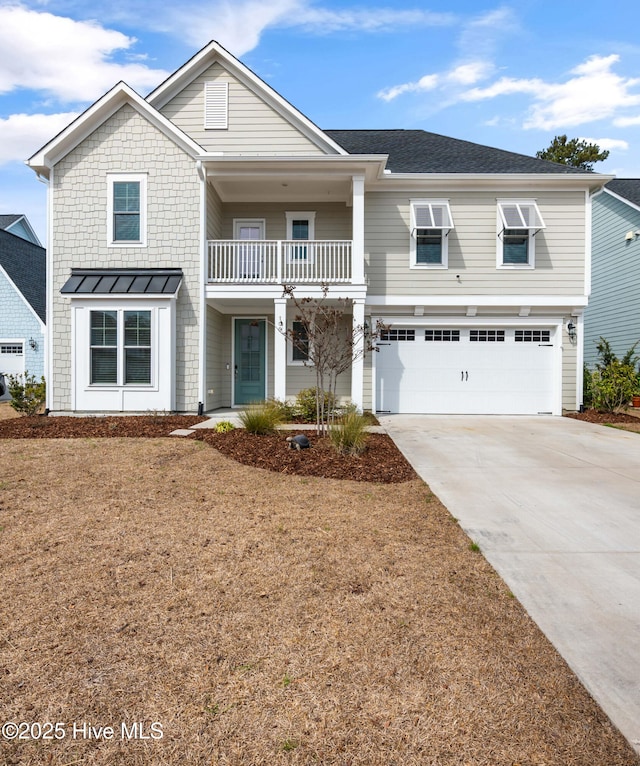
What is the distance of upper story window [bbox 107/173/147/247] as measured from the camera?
37.8 ft

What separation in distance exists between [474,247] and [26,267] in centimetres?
1845

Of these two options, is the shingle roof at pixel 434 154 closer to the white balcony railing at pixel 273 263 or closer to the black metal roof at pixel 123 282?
the white balcony railing at pixel 273 263

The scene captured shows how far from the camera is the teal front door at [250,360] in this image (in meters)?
13.6

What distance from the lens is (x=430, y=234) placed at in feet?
41.5

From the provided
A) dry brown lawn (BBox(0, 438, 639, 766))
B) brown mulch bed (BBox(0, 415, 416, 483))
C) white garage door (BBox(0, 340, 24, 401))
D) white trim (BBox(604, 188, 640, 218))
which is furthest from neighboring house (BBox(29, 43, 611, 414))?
white garage door (BBox(0, 340, 24, 401))

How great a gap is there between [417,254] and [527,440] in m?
6.10

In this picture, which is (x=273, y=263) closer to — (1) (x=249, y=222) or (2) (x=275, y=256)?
(2) (x=275, y=256)

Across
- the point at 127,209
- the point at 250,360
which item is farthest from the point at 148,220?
the point at 250,360

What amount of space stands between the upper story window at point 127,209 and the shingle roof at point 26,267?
8.86 m

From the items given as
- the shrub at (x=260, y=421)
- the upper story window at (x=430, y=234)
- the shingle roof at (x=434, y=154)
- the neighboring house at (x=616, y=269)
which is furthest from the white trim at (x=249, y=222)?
the neighboring house at (x=616, y=269)

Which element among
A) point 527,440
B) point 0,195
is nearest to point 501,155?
point 527,440

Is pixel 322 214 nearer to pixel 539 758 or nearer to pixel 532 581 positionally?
pixel 532 581

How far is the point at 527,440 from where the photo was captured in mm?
8859

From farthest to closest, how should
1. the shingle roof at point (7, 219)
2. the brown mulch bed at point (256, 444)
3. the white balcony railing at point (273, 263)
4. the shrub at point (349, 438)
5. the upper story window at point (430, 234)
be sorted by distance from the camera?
1. the shingle roof at point (7, 219)
2. the upper story window at point (430, 234)
3. the white balcony railing at point (273, 263)
4. the shrub at point (349, 438)
5. the brown mulch bed at point (256, 444)
